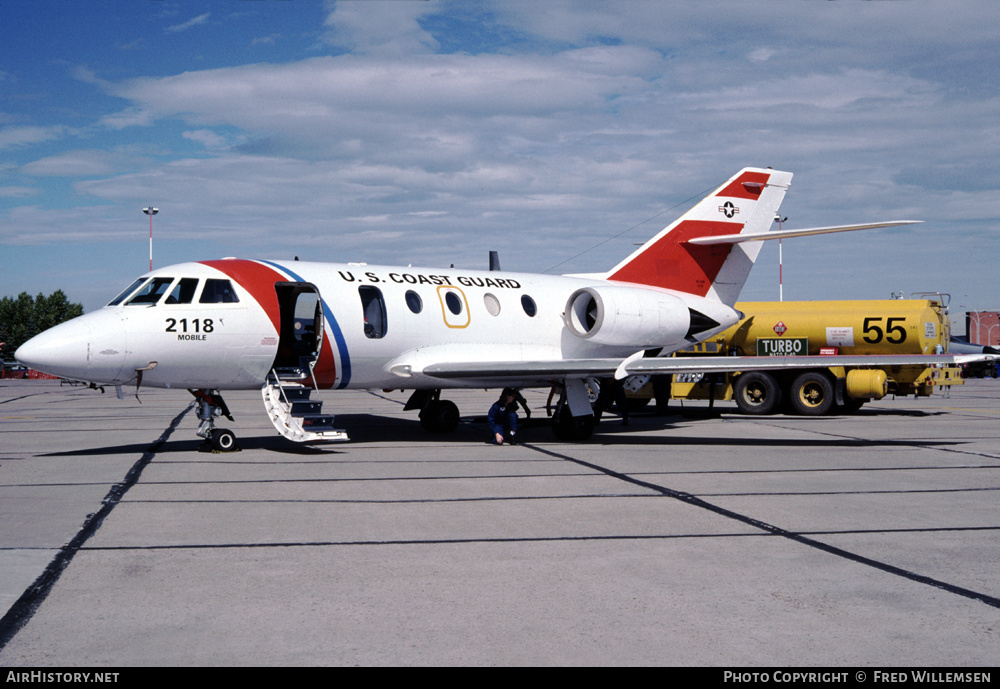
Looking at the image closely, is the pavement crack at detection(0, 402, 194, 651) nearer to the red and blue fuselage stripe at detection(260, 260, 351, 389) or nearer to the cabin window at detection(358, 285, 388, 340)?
the red and blue fuselage stripe at detection(260, 260, 351, 389)

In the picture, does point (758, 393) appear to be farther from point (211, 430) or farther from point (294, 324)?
point (211, 430)

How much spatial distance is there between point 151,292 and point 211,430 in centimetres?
230

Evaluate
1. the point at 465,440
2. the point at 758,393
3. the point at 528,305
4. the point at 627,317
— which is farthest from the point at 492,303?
the point at 758,393

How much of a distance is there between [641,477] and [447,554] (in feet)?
15.8

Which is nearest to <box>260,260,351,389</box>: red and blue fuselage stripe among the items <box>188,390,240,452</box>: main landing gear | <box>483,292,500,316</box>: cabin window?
<box>188,390,240,452</box>: main landing gear

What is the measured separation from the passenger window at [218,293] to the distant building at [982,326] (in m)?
80.4

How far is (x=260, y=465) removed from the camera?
42.1 ft

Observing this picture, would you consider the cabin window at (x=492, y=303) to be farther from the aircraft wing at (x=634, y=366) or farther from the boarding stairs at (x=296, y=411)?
the boarding stairs at (x=296, y=411)

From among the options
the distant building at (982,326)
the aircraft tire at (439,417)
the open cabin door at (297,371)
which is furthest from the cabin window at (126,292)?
the distant building at (982,326)

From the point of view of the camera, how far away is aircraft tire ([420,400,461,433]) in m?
18.2

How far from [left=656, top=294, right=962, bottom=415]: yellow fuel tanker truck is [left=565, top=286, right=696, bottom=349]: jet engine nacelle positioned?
4525 millimetres

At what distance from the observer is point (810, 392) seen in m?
23.4

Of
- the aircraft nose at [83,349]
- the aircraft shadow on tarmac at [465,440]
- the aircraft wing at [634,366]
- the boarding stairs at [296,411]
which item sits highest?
the aircraft nose at [83,349]

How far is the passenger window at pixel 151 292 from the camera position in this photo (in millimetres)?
13695
